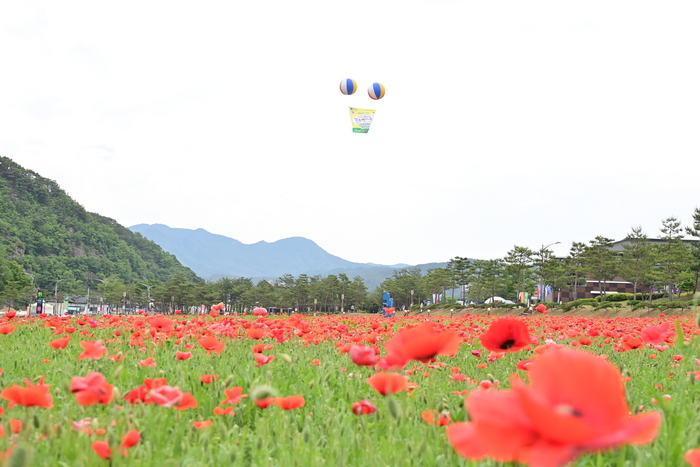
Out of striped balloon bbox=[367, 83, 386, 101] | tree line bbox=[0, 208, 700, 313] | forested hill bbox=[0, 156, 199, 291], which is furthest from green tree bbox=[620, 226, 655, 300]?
forested hill bbox=[0, 156, 199, 291]

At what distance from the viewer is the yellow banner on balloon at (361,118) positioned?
19188mm

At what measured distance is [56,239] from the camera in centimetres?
13800

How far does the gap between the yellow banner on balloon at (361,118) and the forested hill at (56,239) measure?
126420 mm

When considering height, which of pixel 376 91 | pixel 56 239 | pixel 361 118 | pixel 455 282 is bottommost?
pixel 455 282

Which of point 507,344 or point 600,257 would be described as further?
point 600,257

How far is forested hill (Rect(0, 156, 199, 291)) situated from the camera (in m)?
126

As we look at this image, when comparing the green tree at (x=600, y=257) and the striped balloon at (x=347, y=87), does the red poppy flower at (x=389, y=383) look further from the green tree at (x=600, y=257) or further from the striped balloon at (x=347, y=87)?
the green tree at (x=600, y=257)

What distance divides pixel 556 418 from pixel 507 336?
4.15 feet

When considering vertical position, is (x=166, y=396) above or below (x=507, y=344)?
below

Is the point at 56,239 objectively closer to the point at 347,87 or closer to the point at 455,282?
the point at 455,282

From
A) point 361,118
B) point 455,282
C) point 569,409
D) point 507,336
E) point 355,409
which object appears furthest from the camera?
point 455,282

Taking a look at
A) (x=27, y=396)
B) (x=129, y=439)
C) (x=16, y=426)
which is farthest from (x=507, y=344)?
(x=16, y=426)

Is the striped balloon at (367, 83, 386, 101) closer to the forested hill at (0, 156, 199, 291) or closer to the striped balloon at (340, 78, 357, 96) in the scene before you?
the striped balloon at (340, 78, 357, 96)

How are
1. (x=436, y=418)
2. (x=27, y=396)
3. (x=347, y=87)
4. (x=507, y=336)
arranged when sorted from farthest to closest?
(x=347, y=87) → (x=436, y=418) → (x=507, y=336) → (x=27, y=396)
